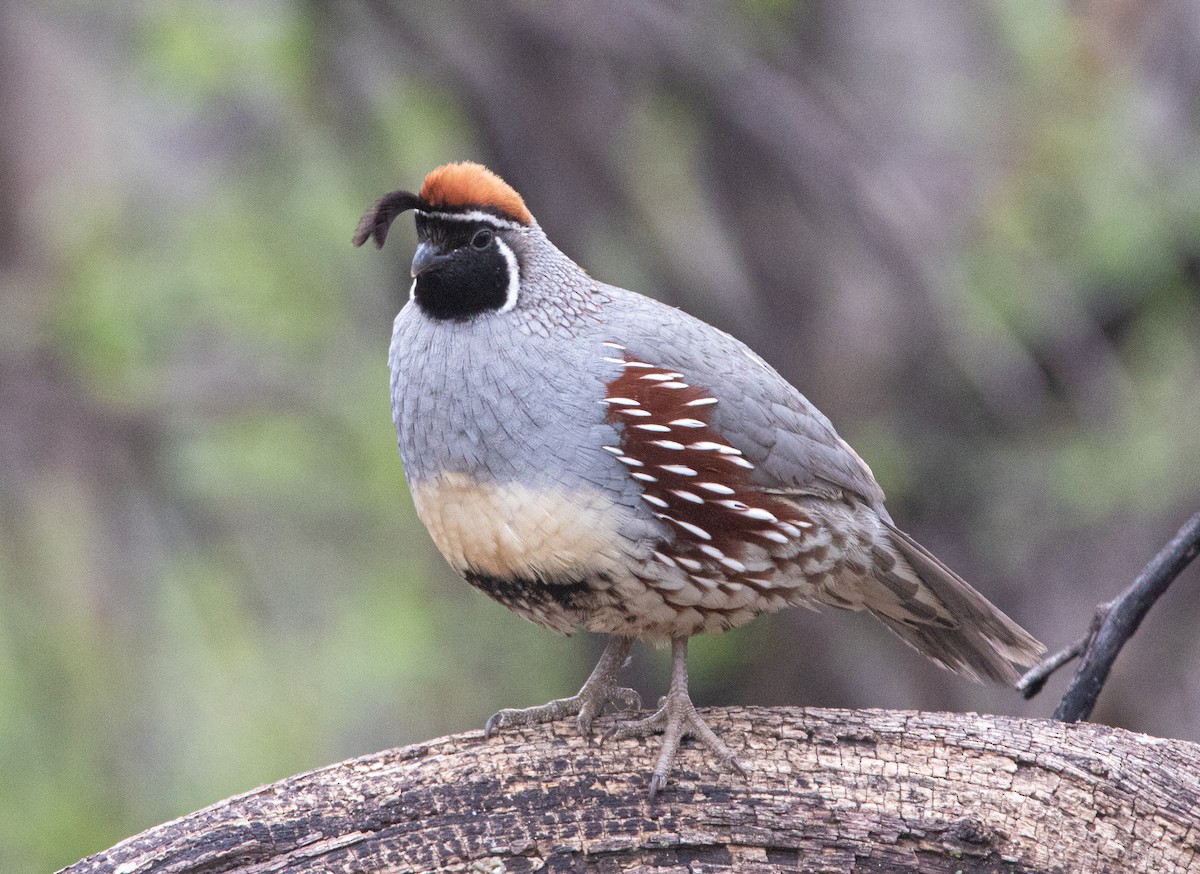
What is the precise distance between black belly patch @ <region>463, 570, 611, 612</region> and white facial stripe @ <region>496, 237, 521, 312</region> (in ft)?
2.55

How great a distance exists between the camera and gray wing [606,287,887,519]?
12.5ft

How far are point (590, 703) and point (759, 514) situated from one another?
0.70m

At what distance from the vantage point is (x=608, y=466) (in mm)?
3549

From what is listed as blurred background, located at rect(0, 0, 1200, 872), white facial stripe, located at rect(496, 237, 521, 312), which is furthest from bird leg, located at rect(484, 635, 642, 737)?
blurred background, located at rect(0, 0, 1200, 872)

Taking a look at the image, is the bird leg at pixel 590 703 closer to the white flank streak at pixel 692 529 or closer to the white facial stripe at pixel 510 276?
the white flank streak at pixel 692 529

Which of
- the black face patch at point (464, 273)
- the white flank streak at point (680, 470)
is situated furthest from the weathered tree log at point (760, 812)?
the black face patch at point (464, 273)

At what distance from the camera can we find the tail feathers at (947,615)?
4.06m

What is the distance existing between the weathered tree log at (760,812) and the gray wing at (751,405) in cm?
75

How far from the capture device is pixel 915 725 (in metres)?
3.49

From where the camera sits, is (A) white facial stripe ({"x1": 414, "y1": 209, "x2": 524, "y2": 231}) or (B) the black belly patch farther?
(A) white facial stripe ({"x1": 414, "y1": 209, "x2": 524, "y2": 231})

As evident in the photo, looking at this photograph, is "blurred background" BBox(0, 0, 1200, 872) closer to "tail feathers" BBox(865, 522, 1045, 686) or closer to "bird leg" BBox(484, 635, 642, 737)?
"tail feathers" BBox(865, 522, 1045, 686)

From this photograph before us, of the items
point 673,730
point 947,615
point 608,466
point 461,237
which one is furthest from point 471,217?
point 947,615

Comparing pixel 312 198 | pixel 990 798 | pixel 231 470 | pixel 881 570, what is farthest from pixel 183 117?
pixel 990 798

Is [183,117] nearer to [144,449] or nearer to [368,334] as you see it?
[368,334]
